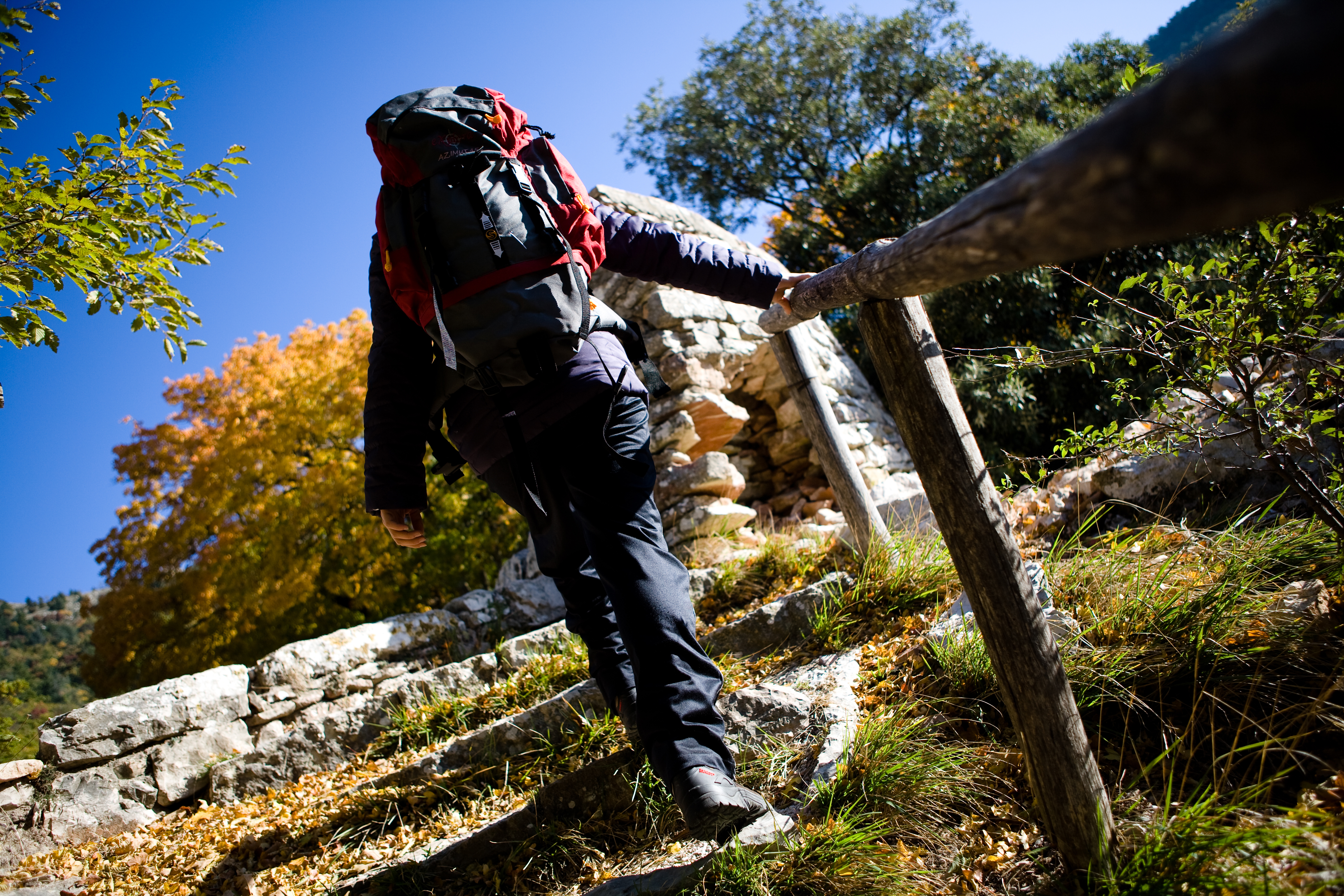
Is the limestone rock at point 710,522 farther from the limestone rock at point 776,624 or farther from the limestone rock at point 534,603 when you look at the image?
the limestone rock at point 776,624

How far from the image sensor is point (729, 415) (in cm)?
525

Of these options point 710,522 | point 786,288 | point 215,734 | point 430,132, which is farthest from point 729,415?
point 215,734

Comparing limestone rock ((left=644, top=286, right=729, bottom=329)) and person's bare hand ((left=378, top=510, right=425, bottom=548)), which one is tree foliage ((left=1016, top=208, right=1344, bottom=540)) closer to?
person's bare hand ((left=378, top=510, right=425, bottom=548))

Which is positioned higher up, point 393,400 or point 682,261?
point 682,261

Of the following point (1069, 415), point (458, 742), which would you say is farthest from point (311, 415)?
point (1069, 415)

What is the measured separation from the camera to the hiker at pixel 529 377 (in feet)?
5.82

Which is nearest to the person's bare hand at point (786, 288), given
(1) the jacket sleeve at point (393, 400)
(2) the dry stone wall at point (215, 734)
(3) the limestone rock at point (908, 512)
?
(3) the limestone rock at point (908, 512)

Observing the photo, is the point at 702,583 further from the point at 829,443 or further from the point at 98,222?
the point at 98,222

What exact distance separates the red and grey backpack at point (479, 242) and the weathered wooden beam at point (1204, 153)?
1.21 m

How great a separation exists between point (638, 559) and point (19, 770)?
392 centimetres

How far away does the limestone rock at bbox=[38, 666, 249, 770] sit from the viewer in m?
3.57

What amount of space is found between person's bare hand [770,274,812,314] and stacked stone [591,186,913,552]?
5.88 feet

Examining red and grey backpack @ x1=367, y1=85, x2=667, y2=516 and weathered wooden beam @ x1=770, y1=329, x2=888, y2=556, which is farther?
weathered wooden beam @ x1=770, y1=329, x2=888, y2=556

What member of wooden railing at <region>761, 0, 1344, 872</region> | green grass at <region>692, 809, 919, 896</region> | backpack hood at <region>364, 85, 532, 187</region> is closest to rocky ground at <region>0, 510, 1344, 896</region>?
green grass at <region>692, 809, 919, 896</region>
